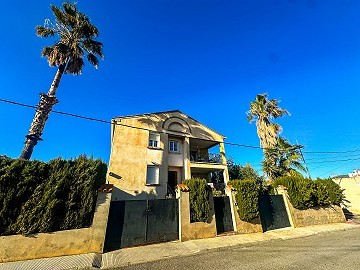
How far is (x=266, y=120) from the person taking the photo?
20.1 metres

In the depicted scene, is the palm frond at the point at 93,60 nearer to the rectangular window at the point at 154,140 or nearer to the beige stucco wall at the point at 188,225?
the rectangular window at the point at 154,140

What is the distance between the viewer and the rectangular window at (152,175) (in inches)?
585

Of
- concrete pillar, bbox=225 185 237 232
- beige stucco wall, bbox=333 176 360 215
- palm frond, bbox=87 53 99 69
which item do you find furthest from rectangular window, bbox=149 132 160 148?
beige stucco wall, bbox=333 176 360 215

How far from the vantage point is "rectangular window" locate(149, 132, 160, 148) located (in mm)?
16359

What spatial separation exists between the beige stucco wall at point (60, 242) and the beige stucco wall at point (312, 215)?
1099 cm

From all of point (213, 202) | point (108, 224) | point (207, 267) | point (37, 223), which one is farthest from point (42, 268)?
point (213, 202)

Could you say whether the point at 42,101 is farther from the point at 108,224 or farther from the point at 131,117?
the point at 108,224

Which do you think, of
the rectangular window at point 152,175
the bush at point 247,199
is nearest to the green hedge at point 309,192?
the bush at point 247,199

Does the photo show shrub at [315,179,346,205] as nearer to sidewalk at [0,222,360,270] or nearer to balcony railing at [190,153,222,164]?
sidewalk at [0,222,360,270]

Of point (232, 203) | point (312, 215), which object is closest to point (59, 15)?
point (232, 203)

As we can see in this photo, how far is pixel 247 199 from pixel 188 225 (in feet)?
11.8

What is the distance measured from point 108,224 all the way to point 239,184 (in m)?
6.92

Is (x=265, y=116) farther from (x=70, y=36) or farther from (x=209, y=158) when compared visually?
(x=70, y=36)

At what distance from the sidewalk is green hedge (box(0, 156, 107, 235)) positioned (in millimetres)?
1000
